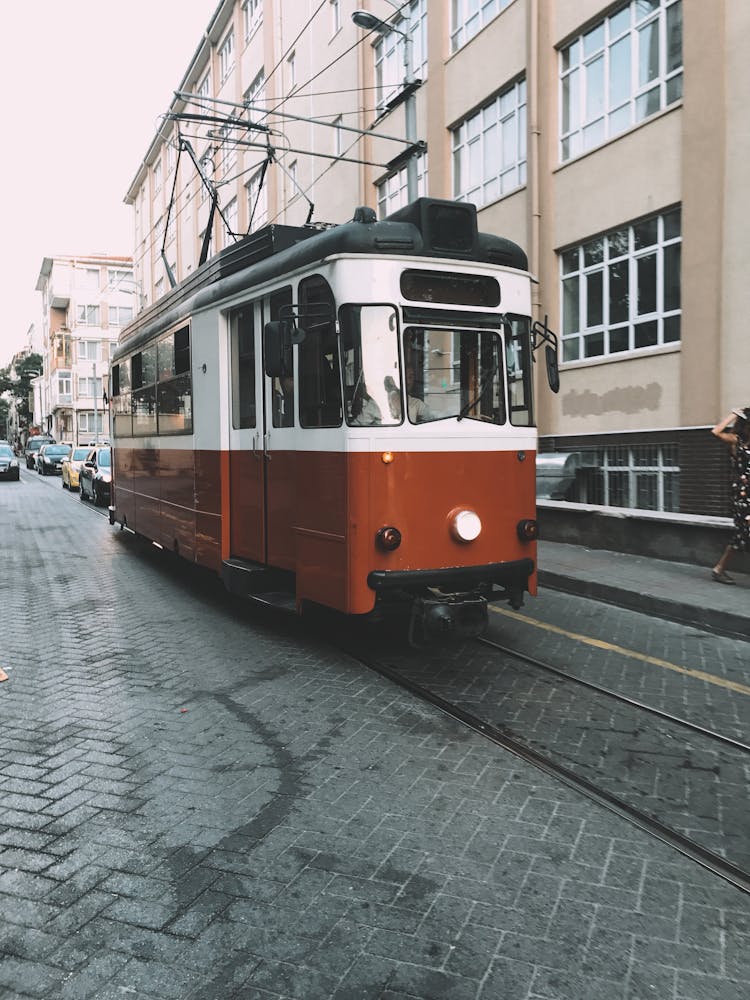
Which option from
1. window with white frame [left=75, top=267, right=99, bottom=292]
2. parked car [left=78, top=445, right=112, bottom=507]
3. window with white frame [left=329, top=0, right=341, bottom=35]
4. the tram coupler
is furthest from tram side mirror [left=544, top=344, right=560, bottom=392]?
window with white frame [left=75, top=267, right=99, bottom=292]

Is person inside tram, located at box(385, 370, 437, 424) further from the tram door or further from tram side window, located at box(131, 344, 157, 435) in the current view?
tram side window, located at box(131, 344, 157, 435)

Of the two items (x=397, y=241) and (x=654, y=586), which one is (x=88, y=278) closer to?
(x=654, y=586)

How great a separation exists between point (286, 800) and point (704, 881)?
1.93m

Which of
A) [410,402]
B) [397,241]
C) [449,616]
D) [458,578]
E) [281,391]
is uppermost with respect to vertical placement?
[397,241]

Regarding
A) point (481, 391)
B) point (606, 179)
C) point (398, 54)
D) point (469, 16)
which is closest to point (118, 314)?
point (398, 54)

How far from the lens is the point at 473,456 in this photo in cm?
634

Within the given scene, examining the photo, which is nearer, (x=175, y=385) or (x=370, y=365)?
(x=370, y=365)

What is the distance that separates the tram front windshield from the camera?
5992 mm

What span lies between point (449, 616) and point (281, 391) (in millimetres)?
2467

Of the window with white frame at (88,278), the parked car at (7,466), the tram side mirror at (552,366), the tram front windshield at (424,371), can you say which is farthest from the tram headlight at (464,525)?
the window with white frame at (88,278)

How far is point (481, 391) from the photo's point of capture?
6.47 metres

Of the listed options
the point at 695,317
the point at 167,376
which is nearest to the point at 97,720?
the point at 167,376

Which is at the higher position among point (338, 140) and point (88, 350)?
point (88, 350)

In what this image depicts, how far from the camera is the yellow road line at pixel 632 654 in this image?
6.02 meters
